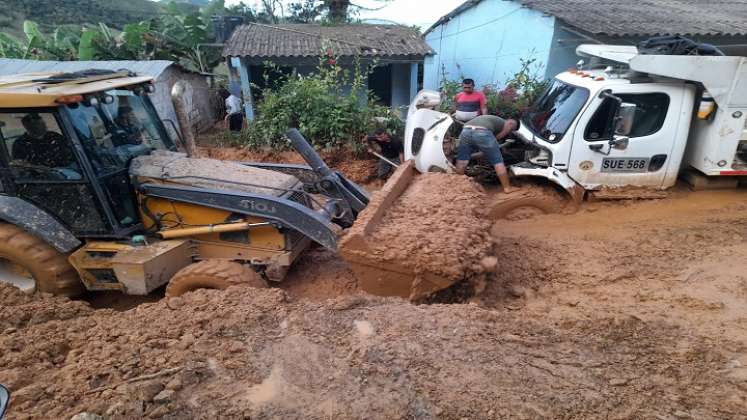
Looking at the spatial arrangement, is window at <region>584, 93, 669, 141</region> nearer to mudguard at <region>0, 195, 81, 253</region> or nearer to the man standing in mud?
the man standing in mud

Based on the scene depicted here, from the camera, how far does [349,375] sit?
2.36 m

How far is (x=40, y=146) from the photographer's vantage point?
363 centimetres

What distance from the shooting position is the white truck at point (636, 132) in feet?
15.6

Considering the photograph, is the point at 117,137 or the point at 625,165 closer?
the point at 117,137

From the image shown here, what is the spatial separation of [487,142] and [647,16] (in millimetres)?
9014

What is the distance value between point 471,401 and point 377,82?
13452 millimetres

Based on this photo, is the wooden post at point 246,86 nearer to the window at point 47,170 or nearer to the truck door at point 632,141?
the window at point 47,170

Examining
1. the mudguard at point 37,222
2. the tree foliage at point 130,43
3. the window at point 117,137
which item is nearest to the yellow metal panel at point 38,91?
the window at point 117,137

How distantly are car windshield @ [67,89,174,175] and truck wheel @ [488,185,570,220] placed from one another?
13.6ft

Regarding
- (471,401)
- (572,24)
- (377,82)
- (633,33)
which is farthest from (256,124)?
(633,33)

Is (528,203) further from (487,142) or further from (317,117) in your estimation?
(317,117)

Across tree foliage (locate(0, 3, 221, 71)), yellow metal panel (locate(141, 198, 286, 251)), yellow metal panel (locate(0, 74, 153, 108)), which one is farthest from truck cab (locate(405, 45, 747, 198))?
tree foliage (locate(0, 3, 221, 71))

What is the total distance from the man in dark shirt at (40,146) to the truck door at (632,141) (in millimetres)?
5451

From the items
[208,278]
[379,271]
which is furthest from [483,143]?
[208,278]
